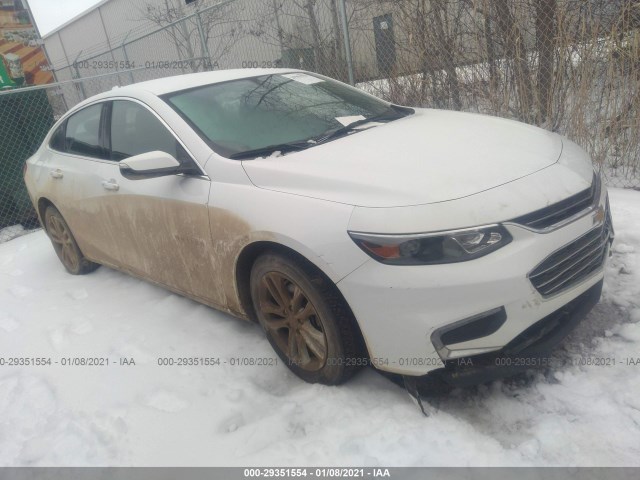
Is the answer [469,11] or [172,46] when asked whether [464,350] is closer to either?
[469,11]

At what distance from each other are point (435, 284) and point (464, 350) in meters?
0.31

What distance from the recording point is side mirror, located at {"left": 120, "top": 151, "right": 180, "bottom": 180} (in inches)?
106

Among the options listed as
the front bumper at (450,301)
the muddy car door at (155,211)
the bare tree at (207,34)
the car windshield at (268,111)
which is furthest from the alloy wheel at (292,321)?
the bare tree at (207,34)

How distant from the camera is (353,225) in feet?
6.79

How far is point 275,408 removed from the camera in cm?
247

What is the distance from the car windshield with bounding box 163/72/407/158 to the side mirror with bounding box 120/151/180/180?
9.3 inches

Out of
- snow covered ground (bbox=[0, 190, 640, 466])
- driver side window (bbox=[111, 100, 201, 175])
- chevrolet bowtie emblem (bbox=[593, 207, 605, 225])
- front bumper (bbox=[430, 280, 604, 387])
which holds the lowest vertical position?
snow covered ground (bbox=[0, 190, 640, 466])

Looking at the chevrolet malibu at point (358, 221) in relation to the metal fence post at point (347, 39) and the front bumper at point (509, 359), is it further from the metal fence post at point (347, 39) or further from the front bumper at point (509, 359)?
the metal fence post at point (347, 39)

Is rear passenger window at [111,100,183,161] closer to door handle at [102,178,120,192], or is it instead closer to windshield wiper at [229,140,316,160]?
door handle at [102,178,120,192]

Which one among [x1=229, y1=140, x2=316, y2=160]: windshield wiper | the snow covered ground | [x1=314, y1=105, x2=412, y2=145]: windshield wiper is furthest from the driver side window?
the snow covered ground

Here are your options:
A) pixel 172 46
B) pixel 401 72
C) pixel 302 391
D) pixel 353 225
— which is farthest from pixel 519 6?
pixel 172 46

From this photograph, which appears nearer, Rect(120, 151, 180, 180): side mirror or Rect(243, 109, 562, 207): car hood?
Rect(243, 109, 562, 207): car hood

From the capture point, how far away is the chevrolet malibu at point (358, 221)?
198 centimetres

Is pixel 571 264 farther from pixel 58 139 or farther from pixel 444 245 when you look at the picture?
pixel 58 139
